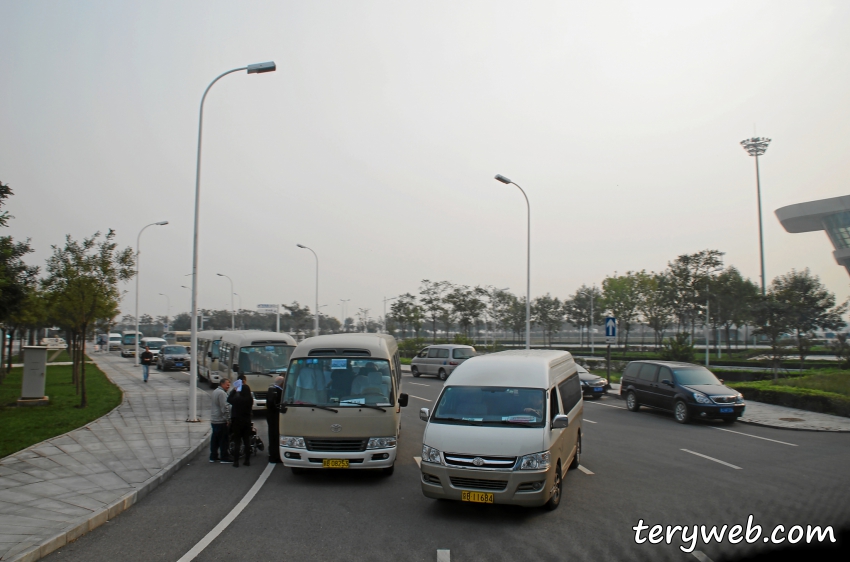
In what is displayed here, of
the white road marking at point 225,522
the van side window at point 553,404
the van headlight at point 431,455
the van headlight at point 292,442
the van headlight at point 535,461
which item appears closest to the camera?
the white road marking at point 225,522

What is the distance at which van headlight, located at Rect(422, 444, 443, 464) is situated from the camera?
7.89 metres

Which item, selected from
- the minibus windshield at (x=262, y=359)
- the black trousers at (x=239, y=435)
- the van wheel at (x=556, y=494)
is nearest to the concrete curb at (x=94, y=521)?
the black trousers at (x=239, y=435)

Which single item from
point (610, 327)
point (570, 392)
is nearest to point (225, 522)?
point (570, 392)

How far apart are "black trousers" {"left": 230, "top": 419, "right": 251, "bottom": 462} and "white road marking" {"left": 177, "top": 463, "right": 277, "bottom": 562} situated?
0.86m

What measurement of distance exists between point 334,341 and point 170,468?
142 inches

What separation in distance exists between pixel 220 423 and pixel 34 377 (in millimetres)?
11197

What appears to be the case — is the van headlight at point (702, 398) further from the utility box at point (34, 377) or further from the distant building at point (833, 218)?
the distant building at point (833, 218)

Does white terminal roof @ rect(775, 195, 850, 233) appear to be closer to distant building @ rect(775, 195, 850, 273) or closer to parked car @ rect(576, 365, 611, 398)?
distant building @ rect(775, 195, 850, 273)

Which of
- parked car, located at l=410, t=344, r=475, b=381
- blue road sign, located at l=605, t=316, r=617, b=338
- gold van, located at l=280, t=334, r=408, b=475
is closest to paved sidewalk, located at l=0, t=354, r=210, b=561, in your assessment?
gold van, located at l=280, t=334, r=408, b=475

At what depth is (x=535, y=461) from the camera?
25.1ft

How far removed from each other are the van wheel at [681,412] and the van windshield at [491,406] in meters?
11.2

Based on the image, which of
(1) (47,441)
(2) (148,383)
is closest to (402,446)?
(1) (47,441)

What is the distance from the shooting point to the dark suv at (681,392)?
685 inches

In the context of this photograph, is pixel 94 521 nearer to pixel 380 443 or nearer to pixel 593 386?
pixel 380 443
